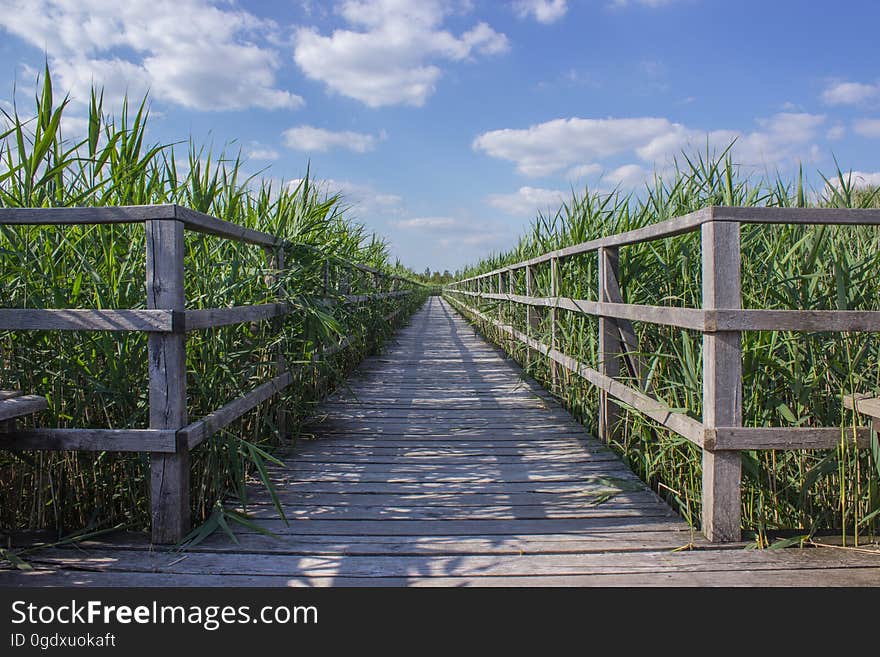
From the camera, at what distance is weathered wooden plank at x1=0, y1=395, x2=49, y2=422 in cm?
175

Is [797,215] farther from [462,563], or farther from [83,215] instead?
[83,215]

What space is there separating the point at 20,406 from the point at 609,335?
256 cm

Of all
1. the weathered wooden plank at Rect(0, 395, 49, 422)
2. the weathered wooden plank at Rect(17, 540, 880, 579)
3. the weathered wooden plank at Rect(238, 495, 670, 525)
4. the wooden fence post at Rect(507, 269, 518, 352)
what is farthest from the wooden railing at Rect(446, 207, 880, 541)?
the wooden fence post at Rect(507, 269, 518, 352)

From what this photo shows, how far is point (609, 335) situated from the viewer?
3072mm

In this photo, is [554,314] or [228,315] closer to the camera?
[228,315]

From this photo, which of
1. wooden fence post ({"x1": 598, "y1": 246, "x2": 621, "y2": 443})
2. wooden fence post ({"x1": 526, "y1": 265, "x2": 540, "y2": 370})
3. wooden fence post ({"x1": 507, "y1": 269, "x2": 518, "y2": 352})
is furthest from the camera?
wooden fence post ({"x1": 507, "y1": 269, "x2": 518, "y2": 352})

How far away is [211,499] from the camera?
233cm

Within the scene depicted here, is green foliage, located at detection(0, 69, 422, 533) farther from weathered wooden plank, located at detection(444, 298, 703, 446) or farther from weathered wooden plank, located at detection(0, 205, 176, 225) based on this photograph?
weathered wooden plank, located at detection(444, 298, 703, 446)

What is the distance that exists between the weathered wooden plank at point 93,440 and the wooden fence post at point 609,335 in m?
2.09

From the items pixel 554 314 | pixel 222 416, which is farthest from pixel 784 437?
pixel 554 314

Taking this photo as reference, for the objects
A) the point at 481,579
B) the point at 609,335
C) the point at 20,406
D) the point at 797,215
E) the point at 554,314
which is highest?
the point at 797,215

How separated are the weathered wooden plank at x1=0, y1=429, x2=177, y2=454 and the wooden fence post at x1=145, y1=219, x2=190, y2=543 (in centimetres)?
4
